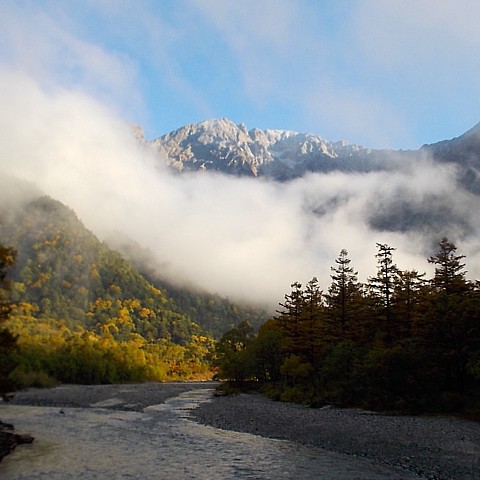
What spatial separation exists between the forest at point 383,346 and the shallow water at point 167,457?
17.0 metres

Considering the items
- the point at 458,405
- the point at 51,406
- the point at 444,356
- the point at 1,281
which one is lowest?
→ the point at 51,406

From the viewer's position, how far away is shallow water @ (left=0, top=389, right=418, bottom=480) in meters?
24.5

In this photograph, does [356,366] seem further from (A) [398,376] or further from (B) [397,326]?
(B) [397,326]

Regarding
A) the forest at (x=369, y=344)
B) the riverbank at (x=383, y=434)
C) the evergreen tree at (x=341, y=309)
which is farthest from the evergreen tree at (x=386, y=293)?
the riverbank at (x=383, y=434)

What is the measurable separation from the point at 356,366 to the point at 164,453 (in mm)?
26799

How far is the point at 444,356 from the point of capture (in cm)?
4388

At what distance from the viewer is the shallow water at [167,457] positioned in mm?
24547

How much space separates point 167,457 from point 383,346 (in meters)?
34.0

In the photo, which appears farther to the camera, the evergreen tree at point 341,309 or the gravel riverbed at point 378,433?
the evergreen tree at point 341,309

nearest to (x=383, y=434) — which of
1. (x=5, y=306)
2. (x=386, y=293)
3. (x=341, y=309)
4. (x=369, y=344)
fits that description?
(x=369, y=344)

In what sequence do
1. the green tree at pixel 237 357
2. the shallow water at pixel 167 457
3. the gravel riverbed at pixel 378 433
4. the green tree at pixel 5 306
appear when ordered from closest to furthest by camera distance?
the shallow water at pixel 167 457
the gravel riverbed at pixel 378 433
the green tree at pixel 5 306
the green tree at pixel 237 357

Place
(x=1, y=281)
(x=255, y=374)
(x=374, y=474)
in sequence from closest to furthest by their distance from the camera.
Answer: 1. (x=374, y=474)
2. (x=1, y=281)
3. (x=255, y=374)

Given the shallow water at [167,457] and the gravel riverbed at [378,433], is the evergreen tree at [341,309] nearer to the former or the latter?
the gravel riverbed at [378,433]

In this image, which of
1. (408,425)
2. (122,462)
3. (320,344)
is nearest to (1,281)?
(122,462)
